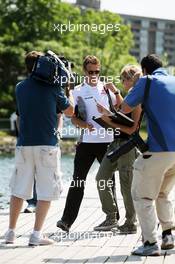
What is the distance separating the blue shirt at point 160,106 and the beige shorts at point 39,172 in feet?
3.31

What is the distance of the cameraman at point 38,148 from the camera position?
6.55 m

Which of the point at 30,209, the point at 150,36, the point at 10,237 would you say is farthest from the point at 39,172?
the point at 150,36

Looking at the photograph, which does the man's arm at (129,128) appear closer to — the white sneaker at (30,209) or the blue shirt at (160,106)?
the blue shirt at (160,106)

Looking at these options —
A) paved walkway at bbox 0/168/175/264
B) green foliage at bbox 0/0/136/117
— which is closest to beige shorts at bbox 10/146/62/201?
paved walkway at bbox 0/168/175/264

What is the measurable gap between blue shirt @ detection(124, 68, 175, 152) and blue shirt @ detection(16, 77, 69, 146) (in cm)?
88

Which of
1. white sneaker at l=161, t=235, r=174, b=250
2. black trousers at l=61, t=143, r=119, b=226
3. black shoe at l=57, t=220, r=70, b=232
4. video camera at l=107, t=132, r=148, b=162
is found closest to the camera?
video camera at l=107, t=132, r=148, b=162

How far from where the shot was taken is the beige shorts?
6551 millimetres

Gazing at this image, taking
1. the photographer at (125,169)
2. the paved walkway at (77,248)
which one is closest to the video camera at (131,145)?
the photographer at (125,169)

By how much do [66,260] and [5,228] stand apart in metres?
1.82

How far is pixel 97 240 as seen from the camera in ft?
22.9

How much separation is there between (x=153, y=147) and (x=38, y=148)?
1144 mm

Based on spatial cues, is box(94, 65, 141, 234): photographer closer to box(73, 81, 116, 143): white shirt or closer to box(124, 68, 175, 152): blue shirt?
box(73, 81, 116, 143): white shirt

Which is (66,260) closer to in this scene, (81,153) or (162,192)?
(162,192)

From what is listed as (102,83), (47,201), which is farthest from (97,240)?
(102,83)
